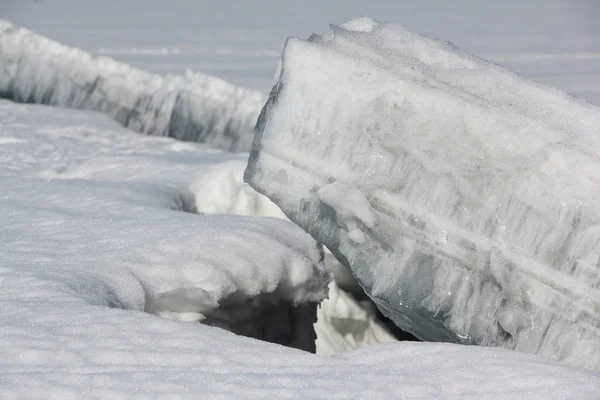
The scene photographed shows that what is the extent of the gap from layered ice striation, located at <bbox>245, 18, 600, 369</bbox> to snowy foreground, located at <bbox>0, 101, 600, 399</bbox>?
304 mm

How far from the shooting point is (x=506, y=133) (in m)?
2.29

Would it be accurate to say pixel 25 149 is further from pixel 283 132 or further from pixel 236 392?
pixel 236 392

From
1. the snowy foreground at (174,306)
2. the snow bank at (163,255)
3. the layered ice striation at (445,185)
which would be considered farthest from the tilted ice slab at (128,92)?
the layered ice striation at (445,185)

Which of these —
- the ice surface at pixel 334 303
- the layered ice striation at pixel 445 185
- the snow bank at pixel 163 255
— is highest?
the layered ice striation at pixel 445 185

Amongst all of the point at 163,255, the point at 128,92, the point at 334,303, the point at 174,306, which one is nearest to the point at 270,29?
the point at 128,92

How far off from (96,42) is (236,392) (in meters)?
6.30

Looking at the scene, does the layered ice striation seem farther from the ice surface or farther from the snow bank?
the ice surface

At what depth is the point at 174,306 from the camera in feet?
8.07

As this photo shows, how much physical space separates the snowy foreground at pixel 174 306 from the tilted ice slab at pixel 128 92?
1172mm

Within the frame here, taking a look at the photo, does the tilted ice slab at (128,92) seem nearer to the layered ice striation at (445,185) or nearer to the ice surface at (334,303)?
the ice surface at (334,303)

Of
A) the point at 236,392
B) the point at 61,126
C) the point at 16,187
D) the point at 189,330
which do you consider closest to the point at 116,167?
the point at 16,187

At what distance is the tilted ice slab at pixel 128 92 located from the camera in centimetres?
527

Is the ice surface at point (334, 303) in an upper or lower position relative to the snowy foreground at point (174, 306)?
lower

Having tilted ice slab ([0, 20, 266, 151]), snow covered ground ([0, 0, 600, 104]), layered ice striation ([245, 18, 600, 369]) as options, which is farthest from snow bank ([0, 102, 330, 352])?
snow covered ground ([0, 0, 600, 104])
